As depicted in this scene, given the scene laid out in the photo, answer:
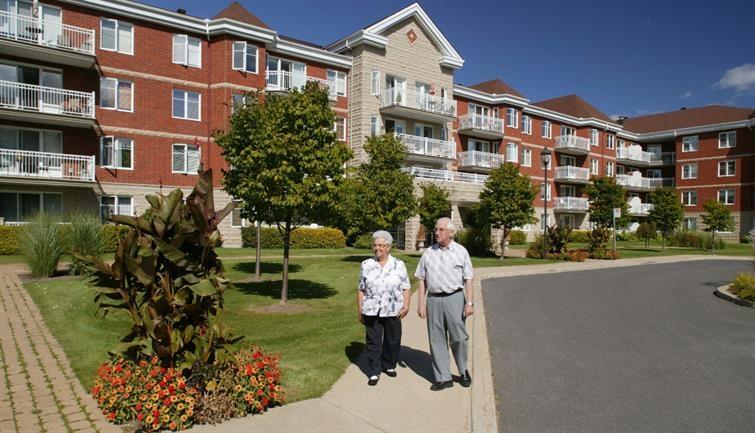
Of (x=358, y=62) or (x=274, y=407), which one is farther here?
(x=358, y=62)

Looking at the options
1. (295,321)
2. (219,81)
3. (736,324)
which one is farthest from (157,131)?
(736,324)

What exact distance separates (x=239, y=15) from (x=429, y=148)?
1509 centimetres

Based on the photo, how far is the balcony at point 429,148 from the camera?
1377 inches

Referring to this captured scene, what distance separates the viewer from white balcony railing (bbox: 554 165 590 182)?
162 feet

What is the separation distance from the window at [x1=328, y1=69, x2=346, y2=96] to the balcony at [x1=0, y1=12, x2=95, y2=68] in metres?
14.1

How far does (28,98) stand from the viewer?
77.5 feet

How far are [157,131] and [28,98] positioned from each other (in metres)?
5.80

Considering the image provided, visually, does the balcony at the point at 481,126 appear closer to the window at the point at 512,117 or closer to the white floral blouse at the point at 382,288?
the window at the point at 512,117

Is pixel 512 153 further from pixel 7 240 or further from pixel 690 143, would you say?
pixel 7 240

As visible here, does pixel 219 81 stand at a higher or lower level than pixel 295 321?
higher

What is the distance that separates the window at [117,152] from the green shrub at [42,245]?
39.2ft

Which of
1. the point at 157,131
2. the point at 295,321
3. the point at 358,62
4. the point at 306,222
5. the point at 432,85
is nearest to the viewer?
the point at 295,321

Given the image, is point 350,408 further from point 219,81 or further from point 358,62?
point 358,62

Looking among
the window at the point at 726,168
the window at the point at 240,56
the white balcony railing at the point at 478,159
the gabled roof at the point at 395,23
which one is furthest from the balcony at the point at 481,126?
the window at the point at 726,168
